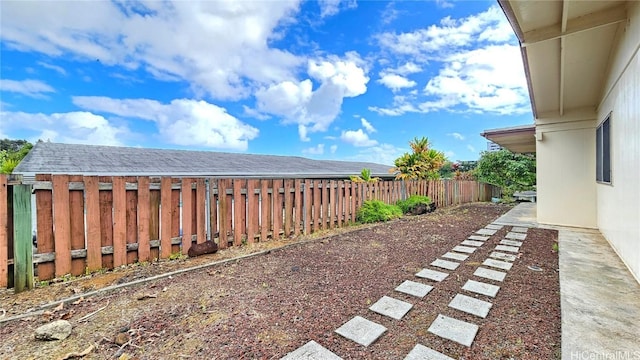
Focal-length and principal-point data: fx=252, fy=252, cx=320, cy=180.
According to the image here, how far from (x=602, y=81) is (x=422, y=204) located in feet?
16.1

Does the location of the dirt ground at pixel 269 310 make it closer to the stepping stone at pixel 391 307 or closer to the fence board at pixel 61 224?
the stepping stone at pixel 391 307

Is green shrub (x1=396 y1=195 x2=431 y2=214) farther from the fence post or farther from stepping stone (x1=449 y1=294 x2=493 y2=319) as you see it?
the fence post

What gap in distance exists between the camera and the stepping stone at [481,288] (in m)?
2.49

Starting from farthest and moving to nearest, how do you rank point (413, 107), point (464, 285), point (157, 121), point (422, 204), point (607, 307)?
point (413, 107), point (157, 121), point (422, 204), point (464, 285), point (607, 307)

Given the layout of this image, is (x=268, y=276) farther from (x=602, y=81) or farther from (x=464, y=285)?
(x=602, y=81)

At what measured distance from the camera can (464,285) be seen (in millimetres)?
2672

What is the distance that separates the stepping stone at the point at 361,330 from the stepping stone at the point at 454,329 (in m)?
0.39

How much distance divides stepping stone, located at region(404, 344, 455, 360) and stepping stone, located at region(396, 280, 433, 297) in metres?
0.87

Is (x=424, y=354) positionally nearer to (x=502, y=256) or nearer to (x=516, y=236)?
(x=502, y=256)

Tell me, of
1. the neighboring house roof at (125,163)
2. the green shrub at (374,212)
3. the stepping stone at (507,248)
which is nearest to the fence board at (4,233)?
the neighboring house roof at (125,163)

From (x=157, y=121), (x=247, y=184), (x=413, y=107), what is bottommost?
(x=247, y=184)

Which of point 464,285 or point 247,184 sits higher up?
point 247,184

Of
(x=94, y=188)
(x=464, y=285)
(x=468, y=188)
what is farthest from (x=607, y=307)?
(x=468, y=188)

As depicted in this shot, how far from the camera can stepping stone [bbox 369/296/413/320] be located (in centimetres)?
209
